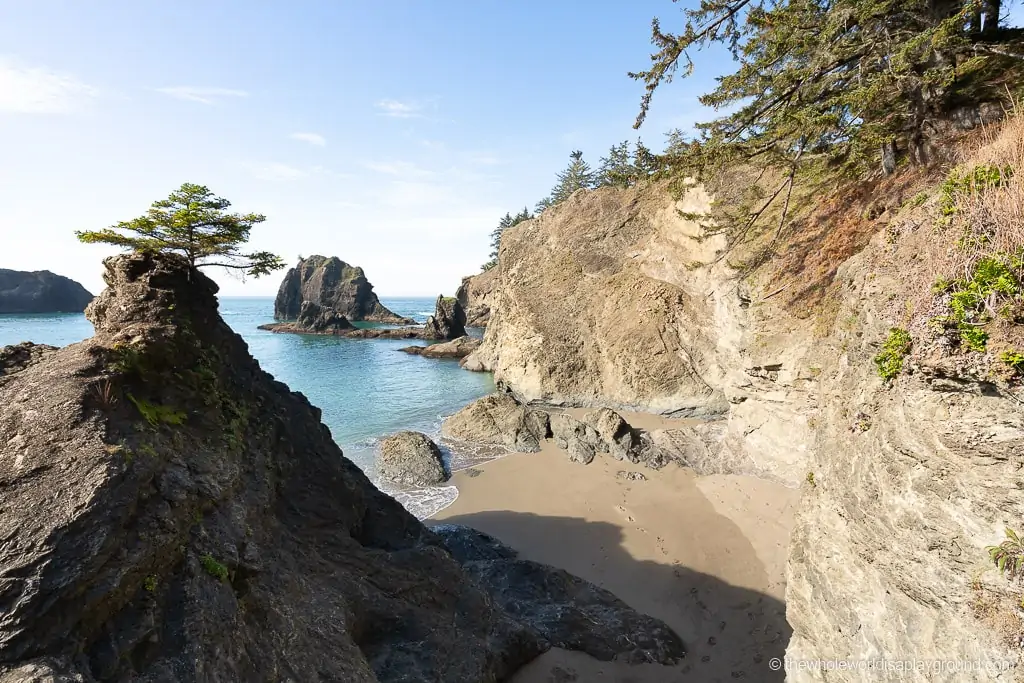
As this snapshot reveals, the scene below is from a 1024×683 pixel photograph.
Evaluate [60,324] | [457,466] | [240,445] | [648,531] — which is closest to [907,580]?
[648,531]

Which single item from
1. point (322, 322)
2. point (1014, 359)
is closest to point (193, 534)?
point (1014, 359)

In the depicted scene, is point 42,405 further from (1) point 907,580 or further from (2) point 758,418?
(2) point 758,418

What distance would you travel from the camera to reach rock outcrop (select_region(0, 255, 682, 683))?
11.7 ft

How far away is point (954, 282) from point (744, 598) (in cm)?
766

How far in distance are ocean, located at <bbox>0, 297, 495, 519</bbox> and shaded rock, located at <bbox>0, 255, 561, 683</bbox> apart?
767 centimetres

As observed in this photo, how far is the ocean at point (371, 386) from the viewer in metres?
20.0

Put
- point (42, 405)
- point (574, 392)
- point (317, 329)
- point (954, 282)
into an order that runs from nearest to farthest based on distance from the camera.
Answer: point (42, 405), point (954, 282), point (574, 392), point (317, 329)

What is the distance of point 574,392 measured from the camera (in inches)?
969

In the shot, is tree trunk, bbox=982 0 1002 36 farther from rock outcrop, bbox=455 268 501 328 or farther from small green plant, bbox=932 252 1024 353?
rock outcrop, bbox=455 268 501 328

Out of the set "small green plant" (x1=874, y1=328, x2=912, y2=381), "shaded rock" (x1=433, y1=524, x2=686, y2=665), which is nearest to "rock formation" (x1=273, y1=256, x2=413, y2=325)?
"shaded rock" (x1=433, y1=524, x2=686, y2=665)

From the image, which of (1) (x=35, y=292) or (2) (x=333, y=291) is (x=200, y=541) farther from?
(1) (x=35, y=292)

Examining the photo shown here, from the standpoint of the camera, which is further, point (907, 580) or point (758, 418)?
point (758, 418)

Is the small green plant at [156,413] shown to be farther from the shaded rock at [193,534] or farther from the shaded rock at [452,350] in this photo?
the shaded rock at [452,350]

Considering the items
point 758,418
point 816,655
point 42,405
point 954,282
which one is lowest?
A: point 816,655
